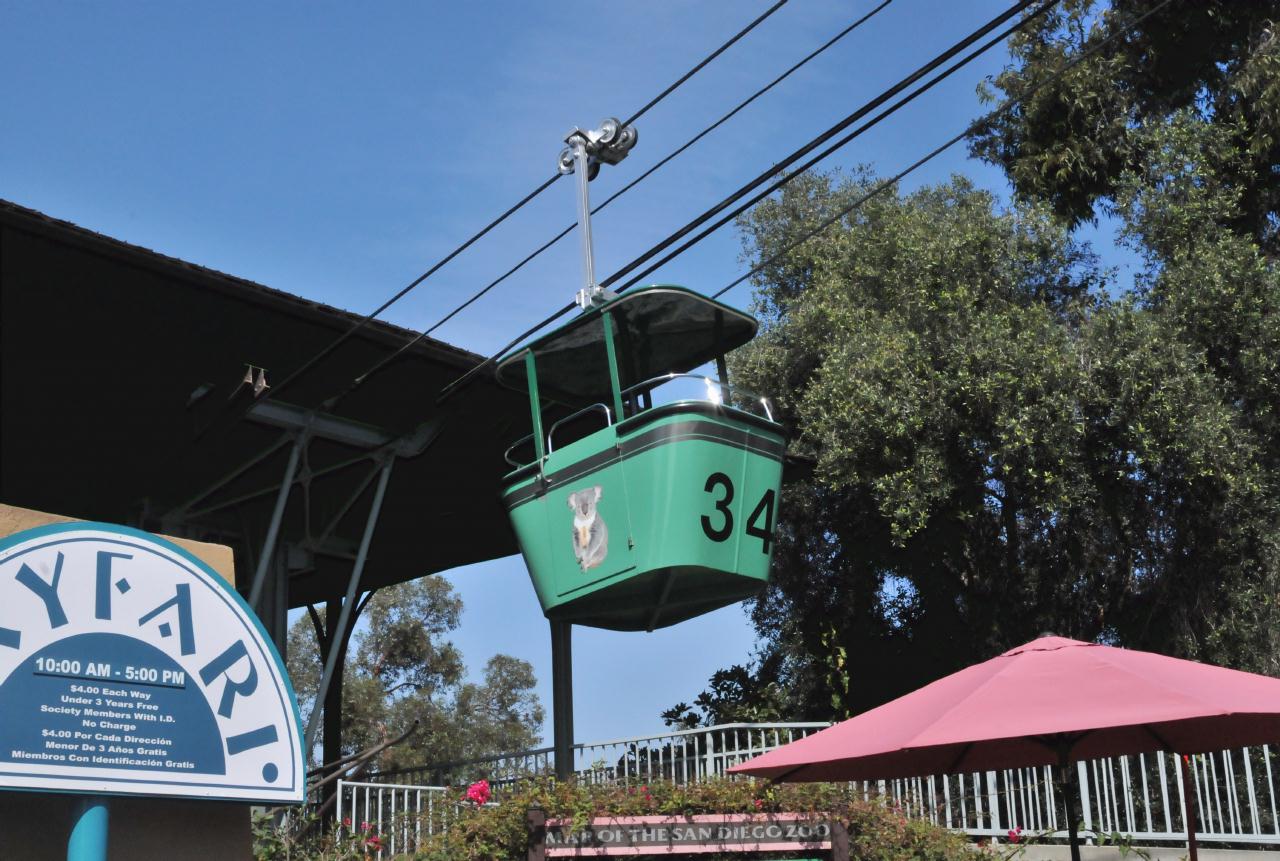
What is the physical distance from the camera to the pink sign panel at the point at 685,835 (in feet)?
26.7

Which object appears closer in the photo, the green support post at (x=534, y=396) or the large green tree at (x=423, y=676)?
the green support post at (x=534, y=396)

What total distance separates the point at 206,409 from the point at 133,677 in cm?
1081

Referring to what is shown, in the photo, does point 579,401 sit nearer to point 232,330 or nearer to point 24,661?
point 232,330

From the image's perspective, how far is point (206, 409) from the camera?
15203 mm

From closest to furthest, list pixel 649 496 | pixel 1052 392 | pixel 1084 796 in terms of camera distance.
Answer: pixel 649 496, pixel 1084 796, pixel 1052 392

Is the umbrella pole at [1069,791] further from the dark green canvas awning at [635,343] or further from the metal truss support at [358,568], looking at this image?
the metal truss support at [358,568]

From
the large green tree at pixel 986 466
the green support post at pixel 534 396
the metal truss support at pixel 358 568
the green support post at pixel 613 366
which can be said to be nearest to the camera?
the green support post at pixel 613 366

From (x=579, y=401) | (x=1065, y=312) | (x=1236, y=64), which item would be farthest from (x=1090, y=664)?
(x=1236, y=64)

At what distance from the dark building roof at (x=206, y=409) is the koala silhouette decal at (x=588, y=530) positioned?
204 inches

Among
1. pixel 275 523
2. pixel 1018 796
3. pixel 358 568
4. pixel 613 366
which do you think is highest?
pixel 275 523

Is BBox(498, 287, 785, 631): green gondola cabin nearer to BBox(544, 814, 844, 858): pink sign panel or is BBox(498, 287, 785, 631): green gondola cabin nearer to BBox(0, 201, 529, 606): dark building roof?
BBox(544, 814, 844, 858): pink sign panel

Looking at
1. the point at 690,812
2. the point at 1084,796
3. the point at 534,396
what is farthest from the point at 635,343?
the point at 1084,796

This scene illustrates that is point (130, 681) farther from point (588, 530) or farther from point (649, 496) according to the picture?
point (588, 530)

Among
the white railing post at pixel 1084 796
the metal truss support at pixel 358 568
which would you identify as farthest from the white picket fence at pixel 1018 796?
the metal truss support at pixel 358 568
